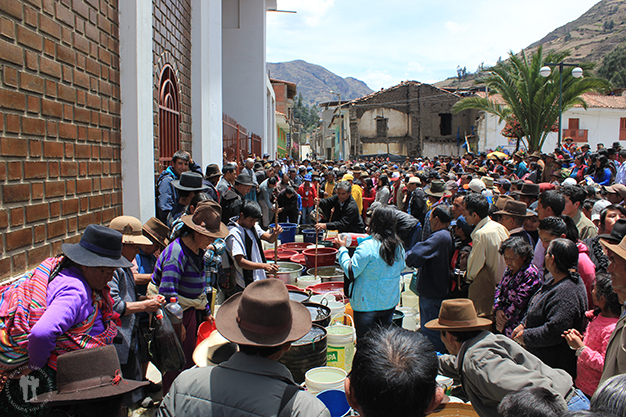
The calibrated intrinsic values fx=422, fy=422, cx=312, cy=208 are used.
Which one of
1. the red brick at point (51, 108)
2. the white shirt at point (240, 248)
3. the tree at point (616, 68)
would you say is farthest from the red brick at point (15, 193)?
the tree at point (616, 68)

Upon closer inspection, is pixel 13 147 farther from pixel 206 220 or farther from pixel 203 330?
pixel 203 330

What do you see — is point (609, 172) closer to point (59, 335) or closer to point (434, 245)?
point (434, 245)

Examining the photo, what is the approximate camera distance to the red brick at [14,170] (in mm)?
2875

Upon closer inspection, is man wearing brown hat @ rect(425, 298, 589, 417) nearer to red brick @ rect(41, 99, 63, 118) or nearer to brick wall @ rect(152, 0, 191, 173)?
red brick @ rect(41, 99, 63, 118)

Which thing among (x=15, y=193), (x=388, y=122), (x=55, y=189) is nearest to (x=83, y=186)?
(x=55, y=189)

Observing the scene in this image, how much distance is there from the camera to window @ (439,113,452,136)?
37.4 m

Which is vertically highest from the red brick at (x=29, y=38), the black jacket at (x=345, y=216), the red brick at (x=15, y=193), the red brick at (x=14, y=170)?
the red brick at (x=29, y=38)

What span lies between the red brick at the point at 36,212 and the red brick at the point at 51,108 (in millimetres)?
741

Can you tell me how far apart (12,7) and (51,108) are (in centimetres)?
77

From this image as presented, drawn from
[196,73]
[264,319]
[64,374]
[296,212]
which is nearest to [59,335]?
[64,374]

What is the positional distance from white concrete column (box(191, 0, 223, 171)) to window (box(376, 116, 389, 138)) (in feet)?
97.4

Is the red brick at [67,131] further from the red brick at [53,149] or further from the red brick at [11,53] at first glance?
the red brick at [11,53]

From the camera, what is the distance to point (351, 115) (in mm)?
37812

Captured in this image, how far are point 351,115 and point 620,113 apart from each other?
67.5 ft
